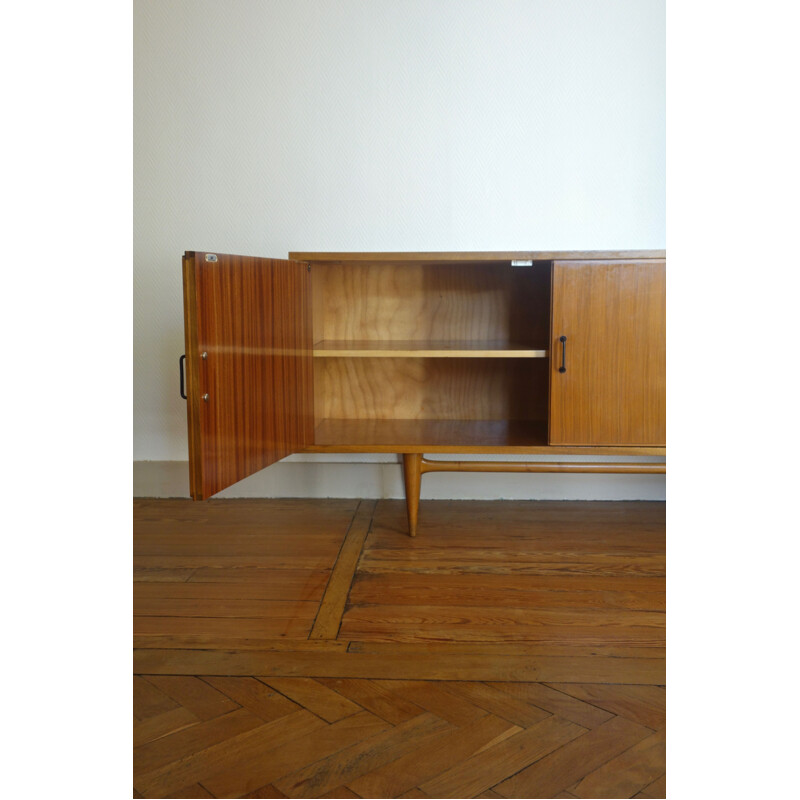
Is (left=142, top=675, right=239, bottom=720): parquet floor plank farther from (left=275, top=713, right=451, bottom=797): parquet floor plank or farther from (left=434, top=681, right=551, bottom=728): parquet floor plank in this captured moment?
(left=434, top=681, right=551, bottom=728): parquet floor plank

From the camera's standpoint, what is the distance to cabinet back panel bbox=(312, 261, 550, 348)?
2281 mm

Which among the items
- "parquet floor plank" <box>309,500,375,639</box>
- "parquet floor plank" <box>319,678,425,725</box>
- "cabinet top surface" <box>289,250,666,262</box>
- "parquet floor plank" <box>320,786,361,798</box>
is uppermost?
"cabinet top surface" <box>289,250,666,262</box>

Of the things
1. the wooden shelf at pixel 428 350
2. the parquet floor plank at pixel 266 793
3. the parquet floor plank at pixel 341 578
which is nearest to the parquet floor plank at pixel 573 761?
the parquet floor plank at pixel 266 793

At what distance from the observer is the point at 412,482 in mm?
1987

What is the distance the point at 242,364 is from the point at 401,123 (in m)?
1.14

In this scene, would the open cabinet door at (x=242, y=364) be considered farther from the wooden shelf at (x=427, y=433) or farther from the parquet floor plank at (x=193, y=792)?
the parquet floor plank at (x=193, y=792)

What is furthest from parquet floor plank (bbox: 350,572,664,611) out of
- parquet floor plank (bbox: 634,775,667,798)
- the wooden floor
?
parquet floor plank (bbox: 634,775,667,798)

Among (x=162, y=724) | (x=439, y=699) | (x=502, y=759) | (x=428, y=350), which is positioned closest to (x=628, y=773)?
(x=502, y=759)

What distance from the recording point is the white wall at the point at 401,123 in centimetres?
223

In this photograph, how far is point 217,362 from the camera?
1.39 metres

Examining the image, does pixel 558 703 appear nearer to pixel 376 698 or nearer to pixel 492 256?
pixel 376 698

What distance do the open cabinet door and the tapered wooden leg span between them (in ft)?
0.93

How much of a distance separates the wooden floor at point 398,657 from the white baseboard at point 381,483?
0.72ft
